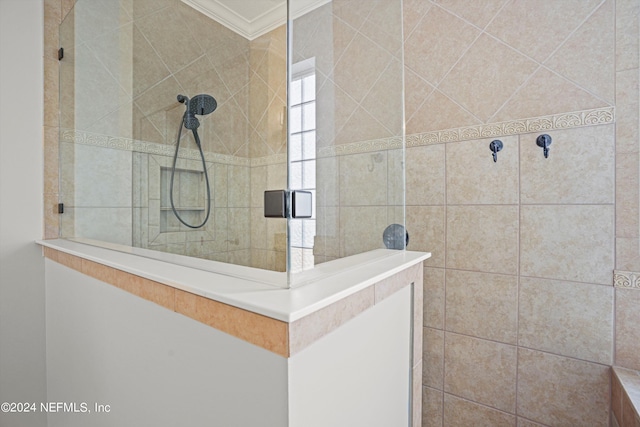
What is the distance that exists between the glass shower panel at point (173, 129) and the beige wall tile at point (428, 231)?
2.92ft

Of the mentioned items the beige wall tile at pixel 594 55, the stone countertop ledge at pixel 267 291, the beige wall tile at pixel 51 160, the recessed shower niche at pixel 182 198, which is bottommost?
the stone countertop ledge at pixel 267 291

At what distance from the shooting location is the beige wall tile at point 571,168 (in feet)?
3.43

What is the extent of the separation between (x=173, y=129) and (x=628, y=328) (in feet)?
5.57

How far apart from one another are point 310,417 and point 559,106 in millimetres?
1321

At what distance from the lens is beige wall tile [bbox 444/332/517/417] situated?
4.03 feet

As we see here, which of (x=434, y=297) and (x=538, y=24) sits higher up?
(x=538, y=24)

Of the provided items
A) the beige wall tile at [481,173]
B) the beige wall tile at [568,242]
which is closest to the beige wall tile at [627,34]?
the beige wall tile at [481,173]

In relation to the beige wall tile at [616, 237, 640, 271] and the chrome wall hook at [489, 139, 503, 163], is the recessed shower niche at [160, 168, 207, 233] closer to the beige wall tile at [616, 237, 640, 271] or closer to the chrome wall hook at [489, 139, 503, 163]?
the chrome wall hook at [489, 139, 503, 163]

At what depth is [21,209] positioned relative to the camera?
1.38m

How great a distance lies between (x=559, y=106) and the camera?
43.9 inches

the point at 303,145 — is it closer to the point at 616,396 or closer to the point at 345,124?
the point at 345,124

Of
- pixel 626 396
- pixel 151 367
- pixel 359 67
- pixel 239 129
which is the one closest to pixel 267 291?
pixel 151 367

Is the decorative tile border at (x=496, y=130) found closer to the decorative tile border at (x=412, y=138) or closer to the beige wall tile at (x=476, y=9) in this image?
the decorative tile border at (x=412, y=138)

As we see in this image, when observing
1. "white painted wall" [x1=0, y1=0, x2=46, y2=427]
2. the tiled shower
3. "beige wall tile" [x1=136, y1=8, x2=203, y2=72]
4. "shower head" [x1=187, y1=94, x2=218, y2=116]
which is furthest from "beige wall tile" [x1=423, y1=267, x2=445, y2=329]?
"white painted wall" [x1=0, y1=0, x2=46, y2=427]
